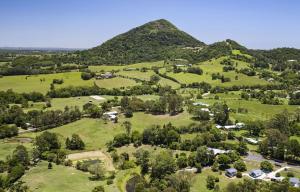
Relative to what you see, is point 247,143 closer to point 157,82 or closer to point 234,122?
point 234,122

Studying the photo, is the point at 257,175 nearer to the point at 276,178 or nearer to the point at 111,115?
the point at 276,178

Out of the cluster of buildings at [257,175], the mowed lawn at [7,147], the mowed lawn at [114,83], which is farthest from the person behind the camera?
the mowed lawn at [114,83]

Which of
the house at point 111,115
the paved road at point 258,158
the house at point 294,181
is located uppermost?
the house at point 111,115

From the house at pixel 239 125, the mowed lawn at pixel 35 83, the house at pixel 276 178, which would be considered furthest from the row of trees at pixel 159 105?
the house at pixel 276 178

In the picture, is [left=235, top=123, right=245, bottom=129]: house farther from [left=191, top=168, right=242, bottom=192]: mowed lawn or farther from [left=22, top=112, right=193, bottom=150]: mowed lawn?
[left=191, top=168, right=242, bottom=192]: mowed lawn

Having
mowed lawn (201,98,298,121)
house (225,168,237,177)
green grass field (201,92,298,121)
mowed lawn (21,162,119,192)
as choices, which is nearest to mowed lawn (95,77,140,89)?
green grass field (201,92,298,121)

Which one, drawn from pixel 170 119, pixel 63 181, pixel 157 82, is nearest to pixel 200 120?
pixel 170 119

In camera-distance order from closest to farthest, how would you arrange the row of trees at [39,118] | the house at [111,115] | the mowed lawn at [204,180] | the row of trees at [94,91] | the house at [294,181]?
the house at [294,181]
the mowed lawn at [204,180]
the row of trees at [39,118]
the house at [111,115]
the row of trees at [94,91]

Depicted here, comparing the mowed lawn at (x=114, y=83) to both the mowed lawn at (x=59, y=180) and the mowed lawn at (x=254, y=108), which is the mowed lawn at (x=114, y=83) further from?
the mowed lawn at (x=59, y=180)
